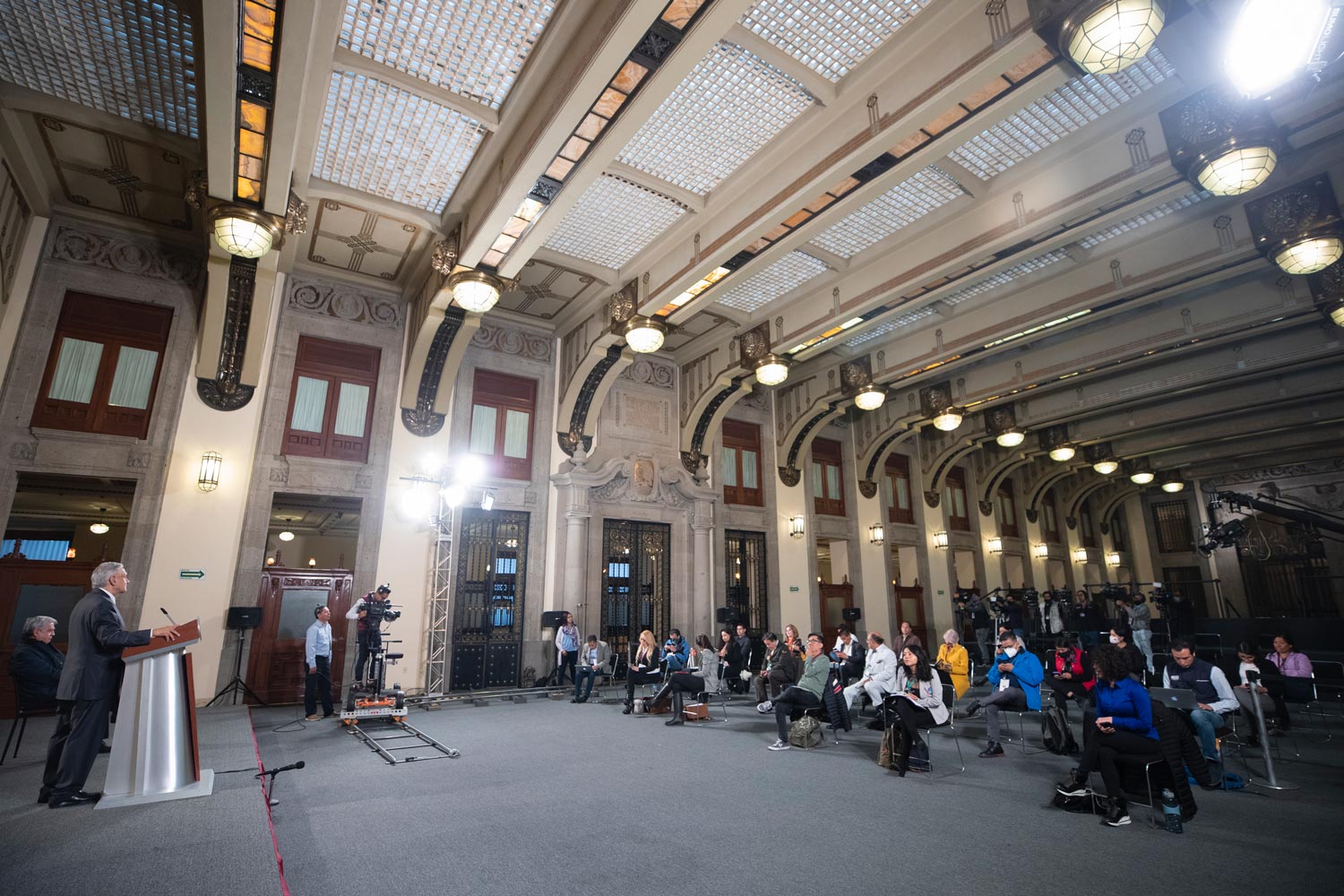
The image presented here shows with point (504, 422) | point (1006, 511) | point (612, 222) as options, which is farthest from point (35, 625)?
point (1006, 511)

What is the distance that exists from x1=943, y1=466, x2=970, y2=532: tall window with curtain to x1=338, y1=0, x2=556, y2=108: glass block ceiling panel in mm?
16982

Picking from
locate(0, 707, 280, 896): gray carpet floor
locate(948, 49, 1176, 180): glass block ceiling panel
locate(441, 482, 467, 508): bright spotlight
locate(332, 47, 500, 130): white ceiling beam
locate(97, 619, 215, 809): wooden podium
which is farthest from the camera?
locate(441, 482, 467, 508): bright spotlight

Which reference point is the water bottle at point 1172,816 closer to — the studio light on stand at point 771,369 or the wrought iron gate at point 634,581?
the studio light on stand at point 771,369

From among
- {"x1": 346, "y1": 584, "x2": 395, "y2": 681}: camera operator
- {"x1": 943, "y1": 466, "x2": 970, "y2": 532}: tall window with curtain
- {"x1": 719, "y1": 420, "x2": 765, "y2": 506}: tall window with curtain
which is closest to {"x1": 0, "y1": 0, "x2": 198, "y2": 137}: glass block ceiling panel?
{"x1": 346, "y1": 584, "x2": 395, "y2": 681}: camera operator

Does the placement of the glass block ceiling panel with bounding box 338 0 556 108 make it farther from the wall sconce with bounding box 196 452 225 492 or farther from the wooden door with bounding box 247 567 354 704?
the wooden door with bounding box 247 567 354 704

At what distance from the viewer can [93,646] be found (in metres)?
4.09

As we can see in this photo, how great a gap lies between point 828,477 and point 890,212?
8.69 metres

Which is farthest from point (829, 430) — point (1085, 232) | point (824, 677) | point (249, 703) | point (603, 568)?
point (249, 703)

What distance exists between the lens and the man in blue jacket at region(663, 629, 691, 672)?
8.80 metres

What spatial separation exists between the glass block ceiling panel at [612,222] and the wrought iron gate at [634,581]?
201 inches

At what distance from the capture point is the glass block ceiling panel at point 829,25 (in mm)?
5328

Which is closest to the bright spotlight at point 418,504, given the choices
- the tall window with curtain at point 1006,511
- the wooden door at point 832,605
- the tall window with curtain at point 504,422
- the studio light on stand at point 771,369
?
the tall window with curtain at point 504,422

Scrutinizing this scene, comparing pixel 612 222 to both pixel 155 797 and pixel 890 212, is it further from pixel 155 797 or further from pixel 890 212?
pixel 155 797

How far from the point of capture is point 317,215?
864cm
